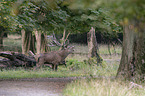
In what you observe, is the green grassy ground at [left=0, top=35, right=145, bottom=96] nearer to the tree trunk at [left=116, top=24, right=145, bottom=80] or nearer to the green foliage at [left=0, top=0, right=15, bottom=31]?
the tree trunk at [left=116, top=24, right=145, bottom=80]

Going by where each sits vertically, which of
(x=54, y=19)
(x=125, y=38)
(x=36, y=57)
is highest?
(x=54, y=19)

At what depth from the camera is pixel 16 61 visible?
15.6m

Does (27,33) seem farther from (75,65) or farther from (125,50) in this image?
(125,50)

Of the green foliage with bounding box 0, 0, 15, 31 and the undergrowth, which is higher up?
the green foliage with bounding box 0, 0, 15, 31

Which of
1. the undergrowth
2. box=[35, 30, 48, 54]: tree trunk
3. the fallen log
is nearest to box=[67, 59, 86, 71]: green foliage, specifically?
the undergrowth

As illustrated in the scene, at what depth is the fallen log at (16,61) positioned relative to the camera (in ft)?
50.3

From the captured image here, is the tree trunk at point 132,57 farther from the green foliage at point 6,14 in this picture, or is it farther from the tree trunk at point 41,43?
the tree trunk at point 41,43

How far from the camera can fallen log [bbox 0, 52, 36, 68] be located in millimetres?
15344

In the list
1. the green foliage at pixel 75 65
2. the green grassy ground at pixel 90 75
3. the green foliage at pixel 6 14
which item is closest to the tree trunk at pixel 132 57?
the green grassy ground at pixel 90 75

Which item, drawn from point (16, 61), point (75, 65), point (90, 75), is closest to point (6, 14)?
point (90, 75)

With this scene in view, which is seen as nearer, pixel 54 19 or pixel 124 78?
pixel 124 78

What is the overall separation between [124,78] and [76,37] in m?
19.0

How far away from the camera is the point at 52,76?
1302cm

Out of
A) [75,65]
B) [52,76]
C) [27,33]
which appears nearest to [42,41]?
[27,33]
